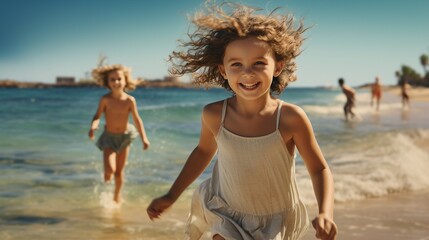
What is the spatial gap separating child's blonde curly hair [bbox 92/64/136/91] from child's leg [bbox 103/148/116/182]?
3.50ft

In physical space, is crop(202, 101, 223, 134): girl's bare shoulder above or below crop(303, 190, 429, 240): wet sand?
above

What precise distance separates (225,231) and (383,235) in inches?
104

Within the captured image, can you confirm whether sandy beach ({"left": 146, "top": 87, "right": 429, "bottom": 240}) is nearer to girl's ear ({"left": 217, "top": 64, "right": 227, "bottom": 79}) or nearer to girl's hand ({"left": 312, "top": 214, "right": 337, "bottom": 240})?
girl's ear ({"left": 217, "top": 64, "right": 227, "bottom": 79})

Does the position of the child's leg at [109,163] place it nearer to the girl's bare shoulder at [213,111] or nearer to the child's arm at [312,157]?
the girl's bare shoulder at [213,111]

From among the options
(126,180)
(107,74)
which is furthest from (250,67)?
(126,180)

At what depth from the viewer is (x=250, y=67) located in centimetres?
277

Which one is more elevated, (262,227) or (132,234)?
(262,227)

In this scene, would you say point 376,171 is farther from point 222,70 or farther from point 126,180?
point 222,70

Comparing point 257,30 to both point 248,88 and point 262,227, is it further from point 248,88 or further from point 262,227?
point 262,227

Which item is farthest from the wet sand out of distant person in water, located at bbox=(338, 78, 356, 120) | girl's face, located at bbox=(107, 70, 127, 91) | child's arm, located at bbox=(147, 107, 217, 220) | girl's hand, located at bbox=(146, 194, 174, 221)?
distant person in water, located at bbox=(338, 78, 356, 120)

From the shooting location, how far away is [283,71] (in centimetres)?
318

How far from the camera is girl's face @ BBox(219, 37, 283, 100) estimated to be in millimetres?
2771

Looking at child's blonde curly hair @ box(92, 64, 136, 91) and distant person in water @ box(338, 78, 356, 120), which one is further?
distant person in water @ box(338, 78, 356, 120)

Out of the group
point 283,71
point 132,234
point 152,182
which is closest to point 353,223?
point 132,234
